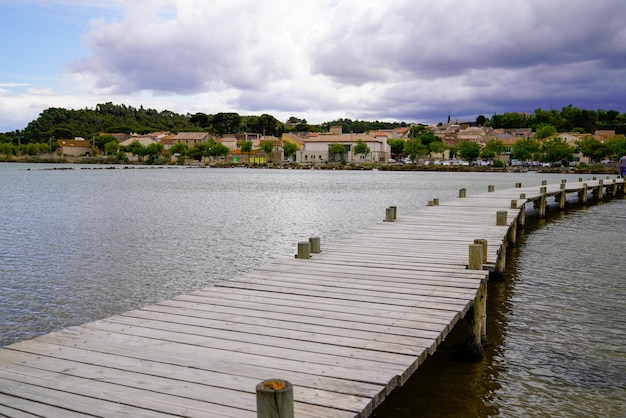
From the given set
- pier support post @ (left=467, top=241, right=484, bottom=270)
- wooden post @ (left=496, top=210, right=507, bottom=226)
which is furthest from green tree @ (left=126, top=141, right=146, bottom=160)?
pier support post @ (left=467, top=241, right=484, bottom=270)

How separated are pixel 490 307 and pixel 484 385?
4400 mm

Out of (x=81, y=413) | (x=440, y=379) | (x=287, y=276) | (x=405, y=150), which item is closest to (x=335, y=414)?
(x=81, y=413)

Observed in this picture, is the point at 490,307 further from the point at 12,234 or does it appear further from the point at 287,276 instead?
the point at 12,234

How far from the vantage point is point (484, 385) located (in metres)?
7.93

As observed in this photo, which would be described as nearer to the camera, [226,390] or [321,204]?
[226,390]

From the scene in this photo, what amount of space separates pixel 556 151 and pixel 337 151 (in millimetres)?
52789

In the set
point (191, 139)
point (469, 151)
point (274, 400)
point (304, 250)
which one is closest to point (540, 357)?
point (304, 250)

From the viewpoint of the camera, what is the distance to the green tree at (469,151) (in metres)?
133

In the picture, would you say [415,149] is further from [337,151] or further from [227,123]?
[227,123]

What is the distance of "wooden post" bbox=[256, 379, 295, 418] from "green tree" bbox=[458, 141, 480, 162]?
5360 inches

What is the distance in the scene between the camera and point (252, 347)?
5.79 meters

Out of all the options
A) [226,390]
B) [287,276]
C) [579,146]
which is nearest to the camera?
[226,390]

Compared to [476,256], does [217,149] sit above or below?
above

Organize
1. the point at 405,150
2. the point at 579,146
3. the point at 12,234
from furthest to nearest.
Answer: the point at 405,150, the point at 579,146, the point at 12,234
